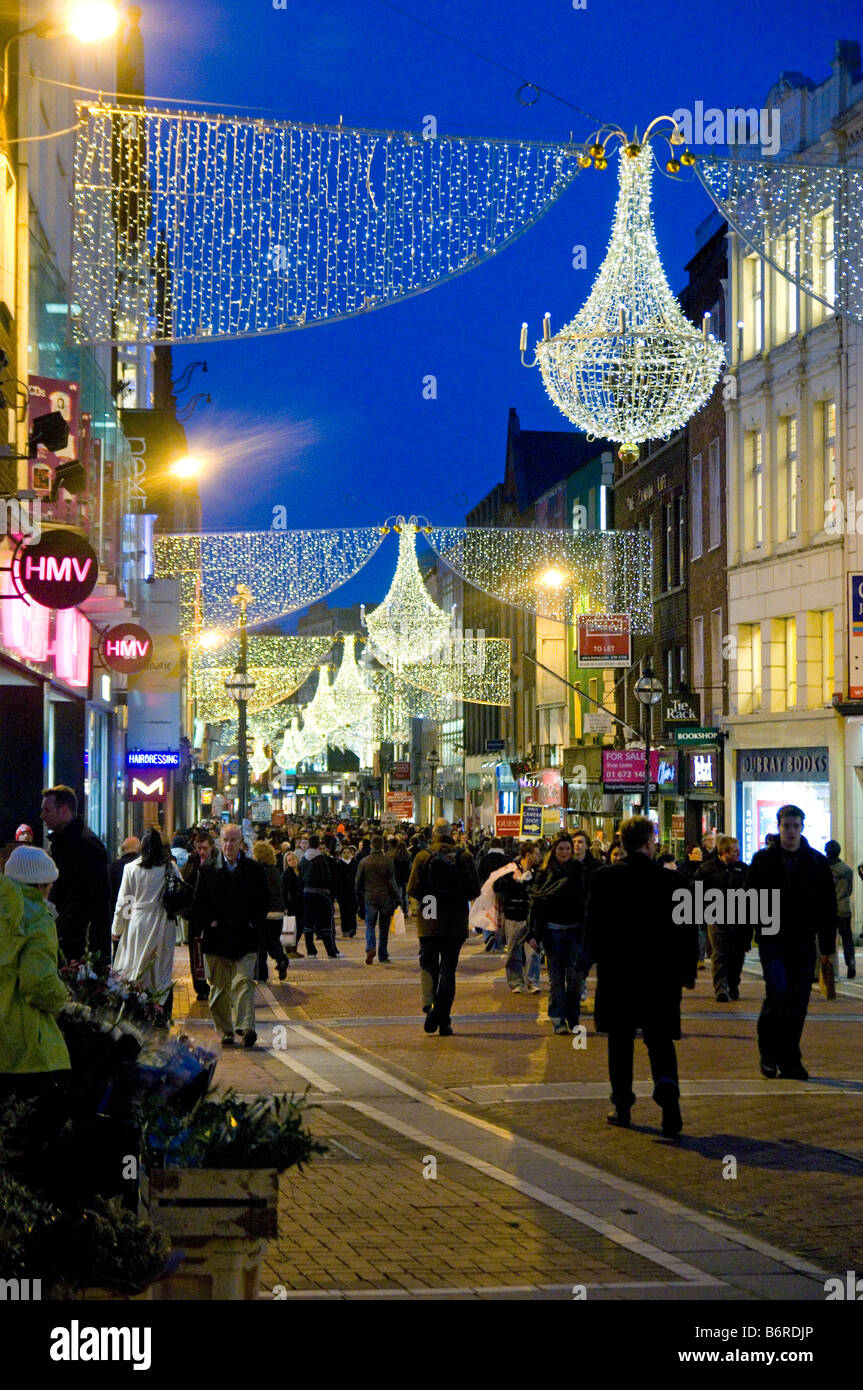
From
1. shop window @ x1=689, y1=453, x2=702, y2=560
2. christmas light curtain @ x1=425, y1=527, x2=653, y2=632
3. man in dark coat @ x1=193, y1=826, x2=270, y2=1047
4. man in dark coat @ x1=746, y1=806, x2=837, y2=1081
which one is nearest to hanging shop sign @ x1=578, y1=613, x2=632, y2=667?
christmas light curtain @ x1=425, y1=527, x2=653, y2=632

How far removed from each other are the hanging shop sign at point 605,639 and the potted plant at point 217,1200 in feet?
107

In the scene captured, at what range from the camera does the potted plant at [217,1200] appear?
17.9 feet

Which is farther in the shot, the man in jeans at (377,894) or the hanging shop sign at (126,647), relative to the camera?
the hanging shop sign at (126,647)

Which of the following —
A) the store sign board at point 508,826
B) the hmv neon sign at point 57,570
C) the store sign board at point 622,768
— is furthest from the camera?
the store sign board at point 508,826

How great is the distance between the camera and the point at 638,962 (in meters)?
10.5

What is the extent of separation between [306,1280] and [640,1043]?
9234 mm

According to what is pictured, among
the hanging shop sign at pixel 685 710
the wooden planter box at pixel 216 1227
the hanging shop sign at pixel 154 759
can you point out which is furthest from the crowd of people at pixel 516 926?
the hanging shop sign at pixel 685 710

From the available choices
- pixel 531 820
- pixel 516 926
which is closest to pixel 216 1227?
pixel 516 926

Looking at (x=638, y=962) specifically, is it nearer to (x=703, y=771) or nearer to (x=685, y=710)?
(x=703, y=771)

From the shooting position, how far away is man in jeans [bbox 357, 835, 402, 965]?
24.6 m

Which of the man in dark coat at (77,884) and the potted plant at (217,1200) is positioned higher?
the man in dark coat at (77,884)

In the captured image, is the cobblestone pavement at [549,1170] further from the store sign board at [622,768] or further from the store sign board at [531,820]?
the store sign board at [531,820]

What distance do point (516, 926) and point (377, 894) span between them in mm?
4730

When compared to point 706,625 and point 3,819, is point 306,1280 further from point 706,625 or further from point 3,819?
point 706,625
